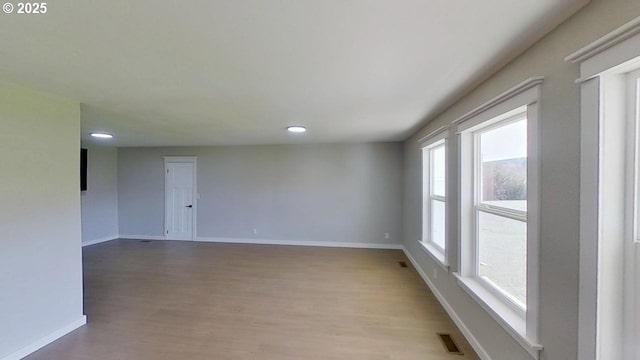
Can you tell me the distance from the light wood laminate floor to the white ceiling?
7.54 feet

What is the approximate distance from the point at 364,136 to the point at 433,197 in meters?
1.76

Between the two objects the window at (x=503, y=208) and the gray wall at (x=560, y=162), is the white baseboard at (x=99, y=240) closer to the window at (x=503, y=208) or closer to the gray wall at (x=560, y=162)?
the window at (x=503, y=208)

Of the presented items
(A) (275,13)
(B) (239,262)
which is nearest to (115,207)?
(B) (239,262)

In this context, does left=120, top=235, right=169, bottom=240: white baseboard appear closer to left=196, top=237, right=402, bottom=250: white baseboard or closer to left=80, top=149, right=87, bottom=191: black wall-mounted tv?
left=196, top=237, right=402, bottom=250: white baseboard

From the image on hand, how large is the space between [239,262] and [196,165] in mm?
2974

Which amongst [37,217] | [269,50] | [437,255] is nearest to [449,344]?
[437,255]

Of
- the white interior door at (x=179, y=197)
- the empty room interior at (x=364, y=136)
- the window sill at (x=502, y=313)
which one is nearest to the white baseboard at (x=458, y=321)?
the empty room interior at (x=364, y=136)

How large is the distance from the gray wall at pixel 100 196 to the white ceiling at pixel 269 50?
4.70 meters

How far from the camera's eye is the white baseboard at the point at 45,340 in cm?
247

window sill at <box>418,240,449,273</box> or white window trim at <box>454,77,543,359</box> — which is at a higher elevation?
white window trim at <box>454,77,543,359</box>

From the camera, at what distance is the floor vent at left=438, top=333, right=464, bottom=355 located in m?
2.58

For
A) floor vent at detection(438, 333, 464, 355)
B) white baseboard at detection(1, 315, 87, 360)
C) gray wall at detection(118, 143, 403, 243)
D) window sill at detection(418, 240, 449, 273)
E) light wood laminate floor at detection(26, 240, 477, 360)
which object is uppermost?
gray wall at detection(118, 143, 403, 243)

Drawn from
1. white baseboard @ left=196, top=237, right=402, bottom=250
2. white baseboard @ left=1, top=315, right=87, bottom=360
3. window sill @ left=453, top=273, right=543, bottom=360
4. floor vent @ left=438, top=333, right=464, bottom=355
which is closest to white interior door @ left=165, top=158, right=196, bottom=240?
white baseboard @ left=196, top=237, right=402, bottom=250

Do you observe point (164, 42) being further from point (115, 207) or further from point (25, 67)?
point (115, 207)
